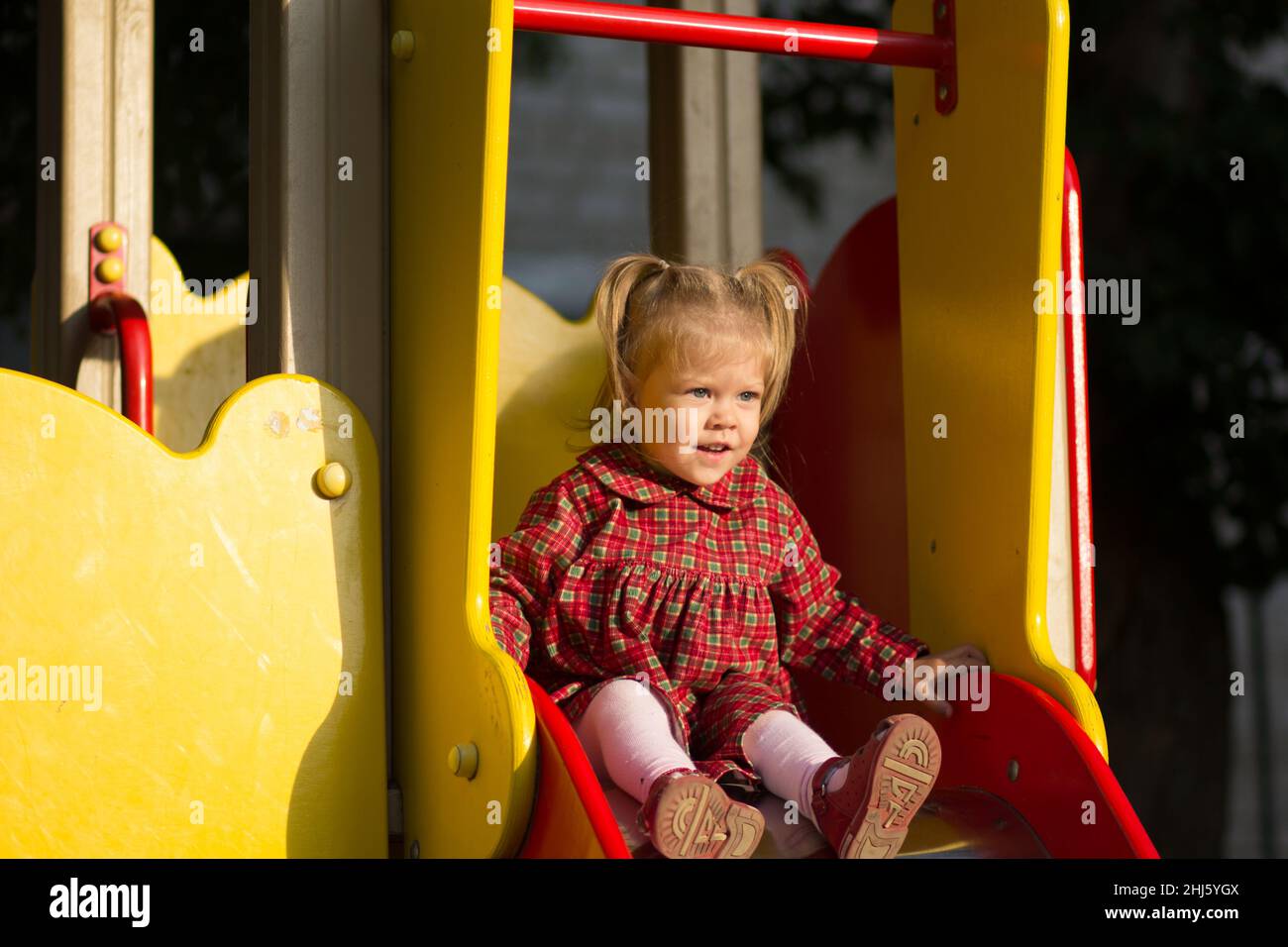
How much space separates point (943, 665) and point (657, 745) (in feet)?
1.48

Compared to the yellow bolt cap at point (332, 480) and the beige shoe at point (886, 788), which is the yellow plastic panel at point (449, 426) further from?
the beige shoe at point (886, 788)

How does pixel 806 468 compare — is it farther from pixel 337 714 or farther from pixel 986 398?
pixel 337 714

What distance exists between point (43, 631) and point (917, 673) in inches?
43.5

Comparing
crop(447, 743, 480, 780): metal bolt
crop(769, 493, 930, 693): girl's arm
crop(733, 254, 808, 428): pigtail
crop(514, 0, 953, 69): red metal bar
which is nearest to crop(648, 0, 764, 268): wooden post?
crop(733, 254, 808, 428): pigtail

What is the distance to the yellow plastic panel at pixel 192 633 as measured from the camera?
1.71 metres

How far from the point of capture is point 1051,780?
1837 millimetres

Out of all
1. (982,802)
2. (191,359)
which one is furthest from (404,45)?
(191,359)

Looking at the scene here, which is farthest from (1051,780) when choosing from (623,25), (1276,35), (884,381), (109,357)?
(1276,35)

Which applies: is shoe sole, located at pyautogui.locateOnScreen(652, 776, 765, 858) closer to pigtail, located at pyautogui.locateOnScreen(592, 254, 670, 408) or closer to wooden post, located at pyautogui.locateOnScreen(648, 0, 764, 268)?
pigtail, located at pyautogui.locateOnScreen(592, 254, 670, 408)

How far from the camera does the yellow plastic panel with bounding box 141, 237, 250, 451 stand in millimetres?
3281

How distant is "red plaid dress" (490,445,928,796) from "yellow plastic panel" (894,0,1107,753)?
162 millimetres

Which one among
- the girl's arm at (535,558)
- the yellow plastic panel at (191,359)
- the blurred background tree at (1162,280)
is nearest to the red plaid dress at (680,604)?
the girl's arm at (535,558)

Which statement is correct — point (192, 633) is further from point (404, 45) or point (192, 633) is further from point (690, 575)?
point (404, 45)

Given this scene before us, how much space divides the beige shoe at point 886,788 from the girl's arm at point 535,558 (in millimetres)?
480
